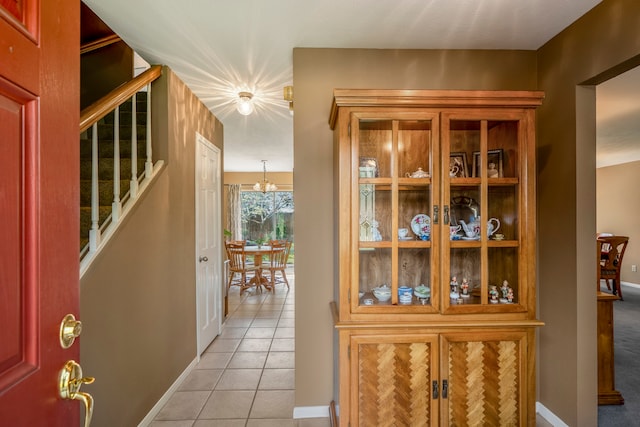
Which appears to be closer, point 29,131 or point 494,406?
point 29,131

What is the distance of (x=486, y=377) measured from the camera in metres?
1.67

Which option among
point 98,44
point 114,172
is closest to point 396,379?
point 114,172

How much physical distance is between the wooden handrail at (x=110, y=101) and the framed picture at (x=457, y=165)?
1871 mm

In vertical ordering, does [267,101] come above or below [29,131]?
above

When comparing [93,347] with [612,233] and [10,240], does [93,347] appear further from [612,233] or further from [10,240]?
[612,233]

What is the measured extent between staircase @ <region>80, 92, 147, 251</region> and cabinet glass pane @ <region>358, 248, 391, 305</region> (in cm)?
154

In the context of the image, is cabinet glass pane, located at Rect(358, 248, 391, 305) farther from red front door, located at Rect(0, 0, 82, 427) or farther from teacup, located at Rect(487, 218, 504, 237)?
red front door, located at Rect(0, 0, 82, 427)

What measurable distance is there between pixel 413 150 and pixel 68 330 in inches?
64.7

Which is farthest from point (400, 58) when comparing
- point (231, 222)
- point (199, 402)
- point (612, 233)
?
point (612, 233)

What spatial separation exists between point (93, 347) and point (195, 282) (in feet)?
4.41

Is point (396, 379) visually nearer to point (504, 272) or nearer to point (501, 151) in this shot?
point (504, 272)

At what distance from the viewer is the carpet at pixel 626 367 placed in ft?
6.86

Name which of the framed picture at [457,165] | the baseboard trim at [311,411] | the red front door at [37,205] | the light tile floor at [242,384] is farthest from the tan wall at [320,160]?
the red front door at [37,205]

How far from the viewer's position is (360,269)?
1.71 metres
